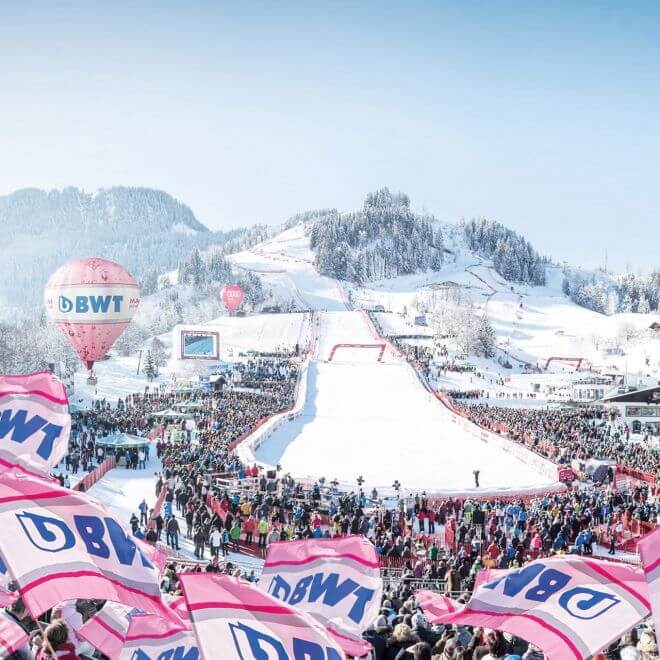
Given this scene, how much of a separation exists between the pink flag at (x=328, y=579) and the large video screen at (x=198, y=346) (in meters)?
57.8

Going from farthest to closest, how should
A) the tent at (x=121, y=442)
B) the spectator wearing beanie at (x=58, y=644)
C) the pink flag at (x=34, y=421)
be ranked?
the tent at (x=121, y=442) → the pink flag at (x=34, y=421) → the spectator wearing beanie at (x=58, y=644)

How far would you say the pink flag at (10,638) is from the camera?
16.2ft

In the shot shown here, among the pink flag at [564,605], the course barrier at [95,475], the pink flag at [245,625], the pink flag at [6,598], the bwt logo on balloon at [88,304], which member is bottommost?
the course barrier at [95,475]

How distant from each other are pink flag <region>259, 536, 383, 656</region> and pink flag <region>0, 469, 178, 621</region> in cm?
107

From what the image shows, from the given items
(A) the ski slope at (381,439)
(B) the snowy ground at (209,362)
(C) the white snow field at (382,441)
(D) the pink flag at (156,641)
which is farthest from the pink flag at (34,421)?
(B) the snowy ground at (209,362)

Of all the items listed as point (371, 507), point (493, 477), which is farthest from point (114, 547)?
point (493, 477)

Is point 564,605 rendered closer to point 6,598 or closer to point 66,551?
point 66,551

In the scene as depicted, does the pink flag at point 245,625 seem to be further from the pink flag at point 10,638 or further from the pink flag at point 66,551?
the pink flag at point 10,638

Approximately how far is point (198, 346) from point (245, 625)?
198 feet

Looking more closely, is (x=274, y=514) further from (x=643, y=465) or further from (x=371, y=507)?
(x=643, y=465)

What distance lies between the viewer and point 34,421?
9.47 metres

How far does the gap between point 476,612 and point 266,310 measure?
362 ft

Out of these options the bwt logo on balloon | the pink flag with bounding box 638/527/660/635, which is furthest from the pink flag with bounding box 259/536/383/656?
the bwt logo on balloon

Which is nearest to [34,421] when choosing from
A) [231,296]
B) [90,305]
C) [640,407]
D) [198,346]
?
[90,305]
